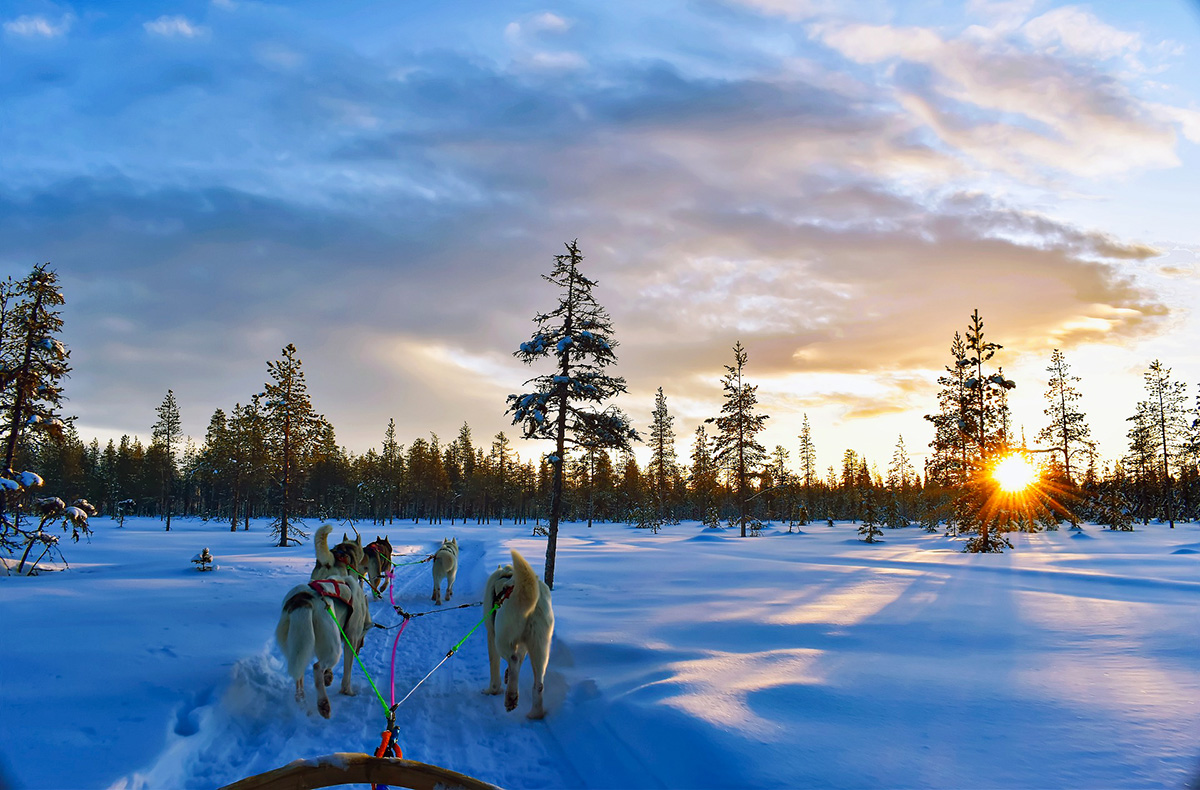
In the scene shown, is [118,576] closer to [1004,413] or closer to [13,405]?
[13,405]

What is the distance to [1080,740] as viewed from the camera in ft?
13.5

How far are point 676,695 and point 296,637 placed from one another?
4225mm

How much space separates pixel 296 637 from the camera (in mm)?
5812

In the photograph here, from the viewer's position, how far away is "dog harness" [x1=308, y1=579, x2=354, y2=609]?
20.9 feet

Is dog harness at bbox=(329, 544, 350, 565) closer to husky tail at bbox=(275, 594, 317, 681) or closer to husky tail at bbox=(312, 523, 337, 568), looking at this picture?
husky tail at bbox=(312, 523, 337, 568)

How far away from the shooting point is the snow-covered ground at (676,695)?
411cm

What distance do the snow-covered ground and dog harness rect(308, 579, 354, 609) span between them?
1.22 metres

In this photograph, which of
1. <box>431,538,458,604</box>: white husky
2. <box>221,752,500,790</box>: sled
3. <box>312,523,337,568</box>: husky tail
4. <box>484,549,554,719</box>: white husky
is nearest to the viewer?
<box>221,752,500,790</box>: sled

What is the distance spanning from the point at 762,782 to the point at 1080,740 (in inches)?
102

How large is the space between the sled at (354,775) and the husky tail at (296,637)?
13.8 feet

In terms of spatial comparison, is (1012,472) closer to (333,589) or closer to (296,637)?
(333,589)

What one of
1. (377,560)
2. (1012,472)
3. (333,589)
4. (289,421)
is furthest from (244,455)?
(1012,472)

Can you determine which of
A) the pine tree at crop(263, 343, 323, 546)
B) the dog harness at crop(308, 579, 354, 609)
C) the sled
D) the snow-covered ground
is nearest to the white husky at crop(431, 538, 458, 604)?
the snow-covered ground

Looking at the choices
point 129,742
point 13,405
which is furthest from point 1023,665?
point 13,405
